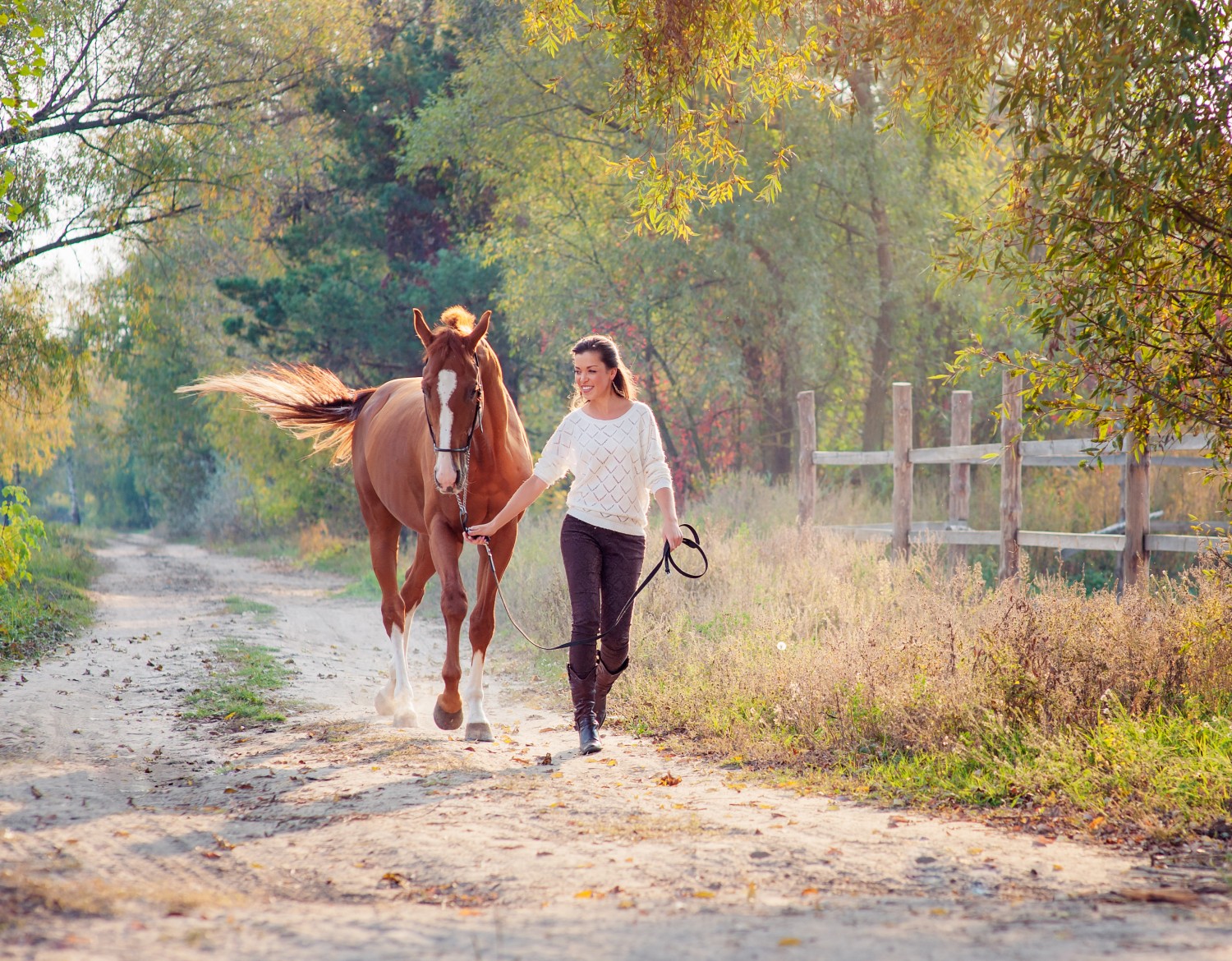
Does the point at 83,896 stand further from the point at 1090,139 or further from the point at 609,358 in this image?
the point at 1090,139

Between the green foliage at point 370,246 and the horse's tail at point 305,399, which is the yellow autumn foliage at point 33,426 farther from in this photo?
the horse's tail at point 305,399

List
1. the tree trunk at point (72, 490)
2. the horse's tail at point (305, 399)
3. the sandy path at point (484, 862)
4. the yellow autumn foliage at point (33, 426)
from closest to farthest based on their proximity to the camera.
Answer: the sandy path at point (484, 862)
the horse's tail at point (305, 399)
the yellow autumn foliage at point (33, 426)
the tree trunk at point (72, 490)

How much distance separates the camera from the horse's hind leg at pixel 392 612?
7.25 meters

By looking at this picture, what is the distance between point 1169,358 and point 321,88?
1857 centimetres

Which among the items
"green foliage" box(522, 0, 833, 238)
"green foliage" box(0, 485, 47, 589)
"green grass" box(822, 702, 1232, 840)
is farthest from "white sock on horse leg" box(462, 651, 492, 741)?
"green foliage" box(0, 485, 47, 589)

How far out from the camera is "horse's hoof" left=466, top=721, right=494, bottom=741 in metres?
6.49

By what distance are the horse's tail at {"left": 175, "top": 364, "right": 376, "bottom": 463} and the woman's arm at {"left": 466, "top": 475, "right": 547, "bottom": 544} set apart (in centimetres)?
292

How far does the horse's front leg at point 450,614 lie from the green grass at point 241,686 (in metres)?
1.29

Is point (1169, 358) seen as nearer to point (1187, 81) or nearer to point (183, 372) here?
point (1187, 81)

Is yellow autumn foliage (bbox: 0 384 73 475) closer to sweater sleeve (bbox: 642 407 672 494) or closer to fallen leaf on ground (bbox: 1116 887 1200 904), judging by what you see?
sweater sleeve (bbox: 642 407 672 494)

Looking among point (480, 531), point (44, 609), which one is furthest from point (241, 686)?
point (44, 609)

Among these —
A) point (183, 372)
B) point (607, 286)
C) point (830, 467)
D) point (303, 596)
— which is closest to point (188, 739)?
point (303, 596)

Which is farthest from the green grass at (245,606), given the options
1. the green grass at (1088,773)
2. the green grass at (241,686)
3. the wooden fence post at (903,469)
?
the green grass at (1088,773)

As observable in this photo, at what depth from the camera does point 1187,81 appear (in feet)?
17.1
